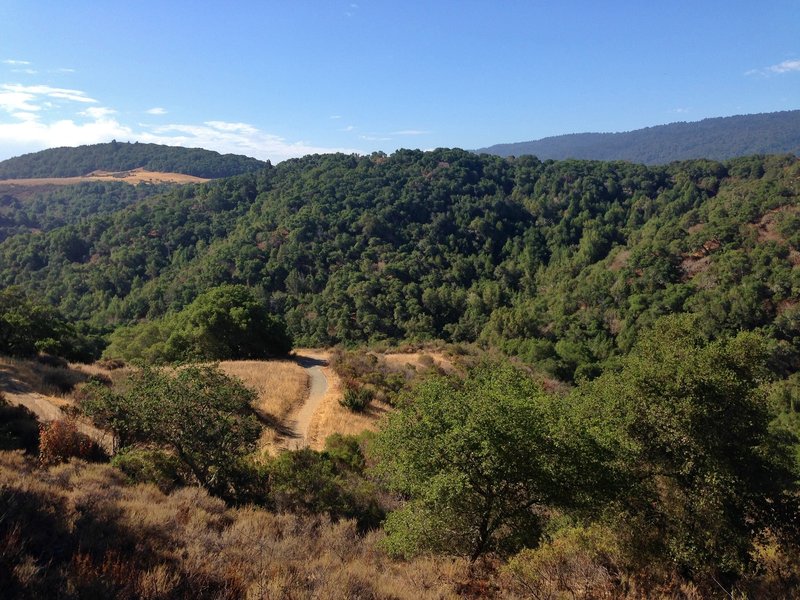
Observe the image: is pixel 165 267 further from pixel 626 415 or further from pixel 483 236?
pixel 626 415

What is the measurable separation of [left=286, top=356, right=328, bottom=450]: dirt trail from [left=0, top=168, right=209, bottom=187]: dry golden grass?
149 metres

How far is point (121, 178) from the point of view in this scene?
174 meters

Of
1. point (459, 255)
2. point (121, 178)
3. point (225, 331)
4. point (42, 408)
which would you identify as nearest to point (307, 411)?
point (42, 408)

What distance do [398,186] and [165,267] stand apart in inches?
2065

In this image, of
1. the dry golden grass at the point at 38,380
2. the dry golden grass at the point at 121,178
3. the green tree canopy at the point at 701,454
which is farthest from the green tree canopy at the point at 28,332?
the dry golden grass at the point at 121,178

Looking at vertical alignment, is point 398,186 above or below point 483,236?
above

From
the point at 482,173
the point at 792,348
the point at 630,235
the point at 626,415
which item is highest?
the point at 482,173

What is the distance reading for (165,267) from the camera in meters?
78.0

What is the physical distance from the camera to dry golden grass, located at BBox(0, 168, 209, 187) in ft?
541

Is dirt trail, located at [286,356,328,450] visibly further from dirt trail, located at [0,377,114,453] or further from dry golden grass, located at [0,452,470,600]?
dry golden grass, located at [0,452,470,600]

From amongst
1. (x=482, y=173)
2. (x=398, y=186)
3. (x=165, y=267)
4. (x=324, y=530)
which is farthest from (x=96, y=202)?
(x=324, y=530)

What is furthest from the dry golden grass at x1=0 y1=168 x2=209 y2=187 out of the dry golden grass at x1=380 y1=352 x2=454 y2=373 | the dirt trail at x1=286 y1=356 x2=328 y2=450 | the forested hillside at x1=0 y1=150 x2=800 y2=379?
the dirt trail at x1=286 y1=356 x2=328 y2=450

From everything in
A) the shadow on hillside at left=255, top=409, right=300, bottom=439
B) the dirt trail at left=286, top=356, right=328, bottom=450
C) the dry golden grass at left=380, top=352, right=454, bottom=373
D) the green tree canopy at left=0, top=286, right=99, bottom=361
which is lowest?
the dry golden grass at left=380, top=352, right=454, bottom=373

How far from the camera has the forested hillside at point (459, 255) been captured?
5897cm
